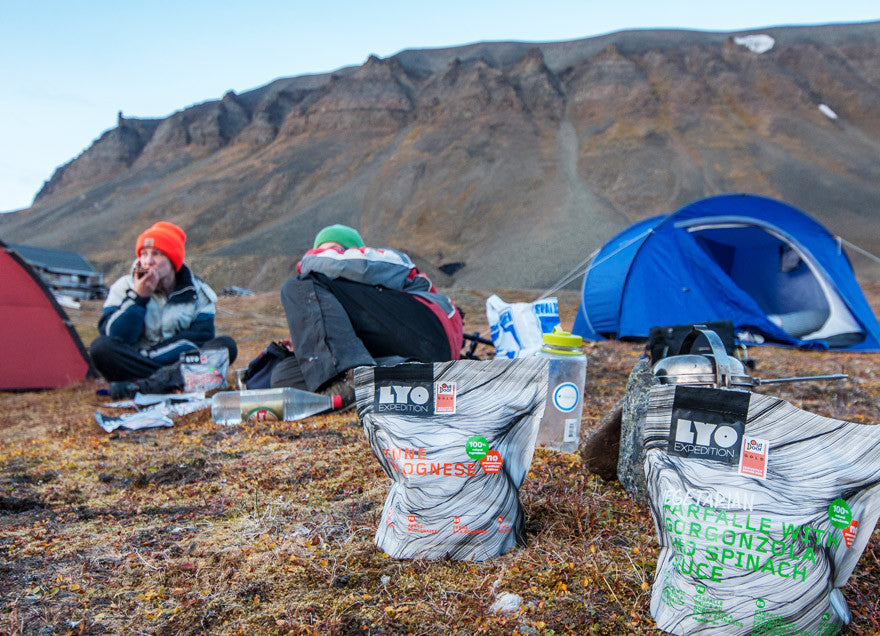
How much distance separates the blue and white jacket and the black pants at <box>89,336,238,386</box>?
0.24ft

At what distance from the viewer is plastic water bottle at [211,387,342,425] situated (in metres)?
3.93

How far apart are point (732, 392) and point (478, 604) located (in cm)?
79

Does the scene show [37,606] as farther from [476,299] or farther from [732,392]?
[476,299]

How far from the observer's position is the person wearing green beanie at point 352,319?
4.00 metres

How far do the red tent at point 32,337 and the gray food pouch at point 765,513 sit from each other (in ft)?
20.1

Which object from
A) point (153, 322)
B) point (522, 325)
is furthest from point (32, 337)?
point (522, 325)

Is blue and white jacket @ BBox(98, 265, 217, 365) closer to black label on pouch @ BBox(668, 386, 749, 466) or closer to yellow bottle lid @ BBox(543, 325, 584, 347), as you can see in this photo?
yellow bottle lid @ BBox(543, 325, 584, 347)

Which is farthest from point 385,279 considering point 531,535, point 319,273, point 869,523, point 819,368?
point 819,368

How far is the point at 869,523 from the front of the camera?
1.40m

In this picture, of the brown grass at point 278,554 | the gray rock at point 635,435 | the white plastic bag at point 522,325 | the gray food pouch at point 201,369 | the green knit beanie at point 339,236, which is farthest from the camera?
the gray food pouch at point 201,369

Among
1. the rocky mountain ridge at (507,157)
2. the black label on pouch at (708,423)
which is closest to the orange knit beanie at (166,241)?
the black label on pouch at (708,423)

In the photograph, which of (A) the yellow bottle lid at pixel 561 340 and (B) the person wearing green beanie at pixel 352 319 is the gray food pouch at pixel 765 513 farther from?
(B) the person wearing green beanie at pixel 352 319

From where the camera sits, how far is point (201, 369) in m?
4.96

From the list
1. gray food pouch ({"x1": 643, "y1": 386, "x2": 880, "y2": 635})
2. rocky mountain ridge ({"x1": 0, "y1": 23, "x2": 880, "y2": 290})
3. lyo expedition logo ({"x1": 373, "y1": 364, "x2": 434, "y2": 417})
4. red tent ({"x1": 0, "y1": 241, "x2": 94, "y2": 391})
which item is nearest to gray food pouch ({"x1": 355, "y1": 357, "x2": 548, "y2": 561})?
lyo expedition logo ({"x1": 373, "y1": 364, "x2": 434, "y2": 417})
